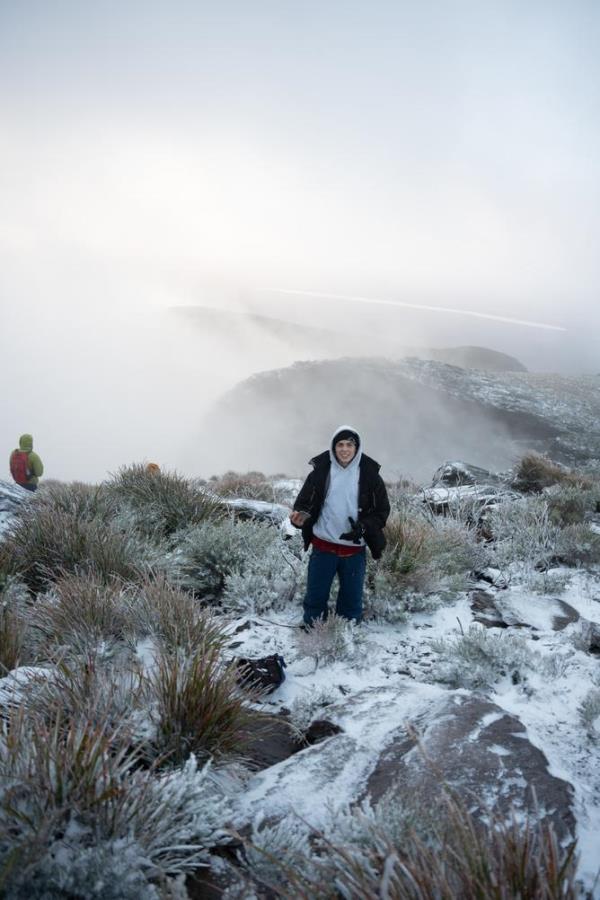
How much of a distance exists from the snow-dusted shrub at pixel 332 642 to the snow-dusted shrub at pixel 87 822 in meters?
1.78

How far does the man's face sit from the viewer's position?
4.00 meters

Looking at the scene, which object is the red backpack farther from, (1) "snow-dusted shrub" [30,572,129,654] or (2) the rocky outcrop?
(2) the rocky outcrop

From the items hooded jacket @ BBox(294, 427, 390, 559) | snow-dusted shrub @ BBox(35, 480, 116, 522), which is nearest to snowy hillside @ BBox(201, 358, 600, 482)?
snow-dusted shrub @ BBox(35, 480, 116, 522)

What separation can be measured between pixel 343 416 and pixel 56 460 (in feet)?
204

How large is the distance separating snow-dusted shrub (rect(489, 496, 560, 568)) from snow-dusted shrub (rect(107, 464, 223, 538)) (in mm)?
3546

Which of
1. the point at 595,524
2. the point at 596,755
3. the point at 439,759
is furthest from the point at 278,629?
the point at 595,524

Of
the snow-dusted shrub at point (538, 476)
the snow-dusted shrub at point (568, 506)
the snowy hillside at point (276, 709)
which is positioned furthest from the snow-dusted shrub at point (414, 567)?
the snow-dusted shrub at point (538, 476)

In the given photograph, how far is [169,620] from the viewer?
10.3 ft

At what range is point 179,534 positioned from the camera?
18.6ft

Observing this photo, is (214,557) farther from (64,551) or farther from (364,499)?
(364,499)

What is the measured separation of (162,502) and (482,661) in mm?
4464

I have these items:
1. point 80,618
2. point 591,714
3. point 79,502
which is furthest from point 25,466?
point 591,714

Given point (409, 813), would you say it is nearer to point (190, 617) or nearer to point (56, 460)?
point (190, 617)

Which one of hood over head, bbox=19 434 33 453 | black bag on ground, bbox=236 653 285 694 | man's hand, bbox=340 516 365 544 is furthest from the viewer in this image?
hood over head, bbox=19 434 33 453
